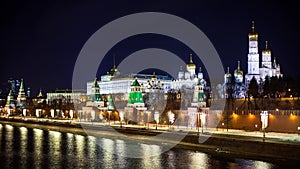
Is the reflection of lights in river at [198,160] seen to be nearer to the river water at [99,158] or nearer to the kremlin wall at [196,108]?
the river water at [99,158]

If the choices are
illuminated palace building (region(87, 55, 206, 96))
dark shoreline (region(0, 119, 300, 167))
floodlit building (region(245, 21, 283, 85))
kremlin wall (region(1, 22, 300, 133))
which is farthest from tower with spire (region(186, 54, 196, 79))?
dark shoreline (region(0, 119, 300, 167))

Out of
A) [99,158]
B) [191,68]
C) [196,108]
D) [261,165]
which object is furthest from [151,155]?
[191,68]

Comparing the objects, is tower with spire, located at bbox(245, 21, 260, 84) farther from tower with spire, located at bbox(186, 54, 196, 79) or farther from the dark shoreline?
the dark shoreline

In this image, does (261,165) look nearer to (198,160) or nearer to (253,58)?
(198,160)

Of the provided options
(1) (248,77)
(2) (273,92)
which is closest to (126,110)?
(2) (273,92)

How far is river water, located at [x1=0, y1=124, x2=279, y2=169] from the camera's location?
2031 centimetres

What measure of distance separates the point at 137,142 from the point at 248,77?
172ft

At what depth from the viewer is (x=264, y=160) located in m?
20.8

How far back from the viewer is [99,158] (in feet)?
74.5

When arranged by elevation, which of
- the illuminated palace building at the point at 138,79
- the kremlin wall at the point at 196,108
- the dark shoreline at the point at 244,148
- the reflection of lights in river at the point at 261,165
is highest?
the illuminated palace building at the point at 138,79

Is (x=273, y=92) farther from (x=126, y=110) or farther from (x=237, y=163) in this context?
(x=237, y=163)

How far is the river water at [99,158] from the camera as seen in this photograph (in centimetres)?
2031

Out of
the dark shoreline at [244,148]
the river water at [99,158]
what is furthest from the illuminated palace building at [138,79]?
the river water at [99,158]

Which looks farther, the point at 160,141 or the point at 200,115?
the point at 200,115
